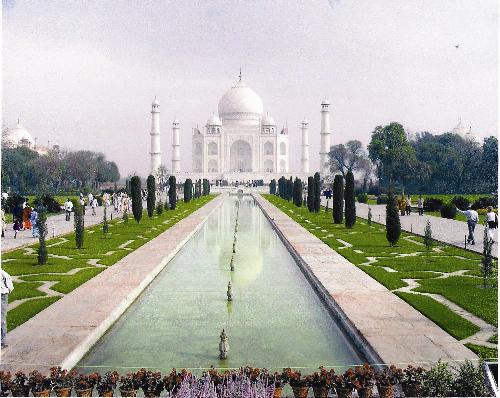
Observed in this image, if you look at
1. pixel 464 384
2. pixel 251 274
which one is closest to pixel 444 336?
pixel 464 384

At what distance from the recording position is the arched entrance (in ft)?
176

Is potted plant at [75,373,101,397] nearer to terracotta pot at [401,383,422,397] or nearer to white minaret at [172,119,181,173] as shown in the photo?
terracotta pot at [401,383,422,397]

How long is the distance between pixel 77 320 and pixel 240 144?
4939 centimetres

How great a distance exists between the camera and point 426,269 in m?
6.95

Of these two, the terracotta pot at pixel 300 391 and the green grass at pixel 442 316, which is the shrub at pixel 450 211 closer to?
the green grass at pixel 442 316

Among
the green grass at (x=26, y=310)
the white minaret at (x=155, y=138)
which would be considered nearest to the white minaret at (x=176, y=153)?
the white minaret at (x=155, y=138)

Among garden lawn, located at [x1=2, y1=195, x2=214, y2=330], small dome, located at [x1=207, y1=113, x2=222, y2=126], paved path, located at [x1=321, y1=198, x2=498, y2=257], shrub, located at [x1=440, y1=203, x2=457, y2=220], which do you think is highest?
small dome, located at [x1=207, y1=113, x2=222, y2=126]

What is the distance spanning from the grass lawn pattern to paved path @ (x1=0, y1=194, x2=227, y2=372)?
248 cm

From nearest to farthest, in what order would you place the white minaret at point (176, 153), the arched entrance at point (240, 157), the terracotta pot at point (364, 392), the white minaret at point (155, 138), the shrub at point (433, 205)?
the terracotta pot at point (364, 392), the shrub at point (433, 205), the white minaret at point (155, 138), the white minaret at point (176, 153), the arched entrance at point (240, 157)

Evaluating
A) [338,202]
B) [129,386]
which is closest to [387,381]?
[129,386]

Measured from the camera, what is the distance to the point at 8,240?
10.3 m

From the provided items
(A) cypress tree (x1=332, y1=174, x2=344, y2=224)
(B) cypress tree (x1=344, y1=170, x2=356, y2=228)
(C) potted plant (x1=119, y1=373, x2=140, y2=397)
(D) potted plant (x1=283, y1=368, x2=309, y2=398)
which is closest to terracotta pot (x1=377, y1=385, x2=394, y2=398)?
(D) potted plant (x1=283, y1=368, x2=309, y2=398)

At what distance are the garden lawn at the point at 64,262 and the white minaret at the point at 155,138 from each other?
33.5 metres

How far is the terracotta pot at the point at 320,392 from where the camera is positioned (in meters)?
3.04
